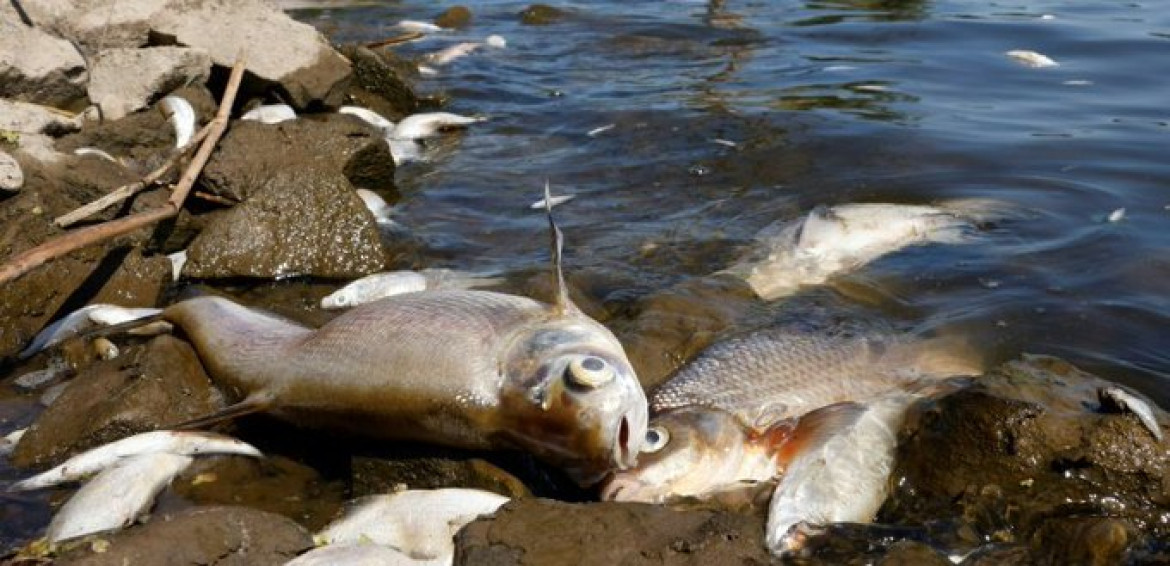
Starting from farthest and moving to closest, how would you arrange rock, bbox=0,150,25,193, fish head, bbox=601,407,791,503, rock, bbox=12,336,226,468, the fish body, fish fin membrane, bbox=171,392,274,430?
1. rock, bbox=0,150,25,193
2. rock, bbox=12,336,226,468
3. fish fin membrane, bbox=171,392,274,430
4. fish head, bbox=601,407,791,503
5. the fish body

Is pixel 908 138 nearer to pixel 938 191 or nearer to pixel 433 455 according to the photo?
pixel 938 191

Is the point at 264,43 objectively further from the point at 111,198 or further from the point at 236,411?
the point at 236,411

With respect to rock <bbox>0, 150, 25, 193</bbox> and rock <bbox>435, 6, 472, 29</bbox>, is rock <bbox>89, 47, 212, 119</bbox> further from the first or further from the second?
rock <bbox>435, 6, 472, 29</bbox>

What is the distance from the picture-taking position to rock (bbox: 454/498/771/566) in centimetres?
382

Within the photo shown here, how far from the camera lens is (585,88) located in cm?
1248

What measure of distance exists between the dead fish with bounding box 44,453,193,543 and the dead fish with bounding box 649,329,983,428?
81.7 inches

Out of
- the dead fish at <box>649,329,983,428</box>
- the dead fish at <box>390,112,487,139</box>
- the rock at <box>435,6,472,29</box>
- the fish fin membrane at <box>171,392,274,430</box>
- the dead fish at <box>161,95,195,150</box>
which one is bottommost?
the rock at <box>435,6,472,29</box>

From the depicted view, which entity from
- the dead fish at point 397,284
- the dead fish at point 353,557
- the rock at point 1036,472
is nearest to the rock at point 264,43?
the dead fish at point 397,284

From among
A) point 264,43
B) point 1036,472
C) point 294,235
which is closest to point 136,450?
point 294,235

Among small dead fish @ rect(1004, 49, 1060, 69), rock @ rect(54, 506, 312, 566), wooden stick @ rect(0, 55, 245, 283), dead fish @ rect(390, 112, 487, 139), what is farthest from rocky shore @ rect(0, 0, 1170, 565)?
small dead fish @ rect(1004, 49, 1060, 69)

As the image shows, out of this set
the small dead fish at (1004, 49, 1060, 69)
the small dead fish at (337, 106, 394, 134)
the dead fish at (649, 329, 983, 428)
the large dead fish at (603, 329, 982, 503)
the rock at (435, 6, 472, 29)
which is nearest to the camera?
the large dead fish at (603, 329, 982, 503)

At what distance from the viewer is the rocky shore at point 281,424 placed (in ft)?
13.1

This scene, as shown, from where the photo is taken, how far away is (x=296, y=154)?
847 cm

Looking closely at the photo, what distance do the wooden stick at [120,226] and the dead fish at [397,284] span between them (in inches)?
43.4
